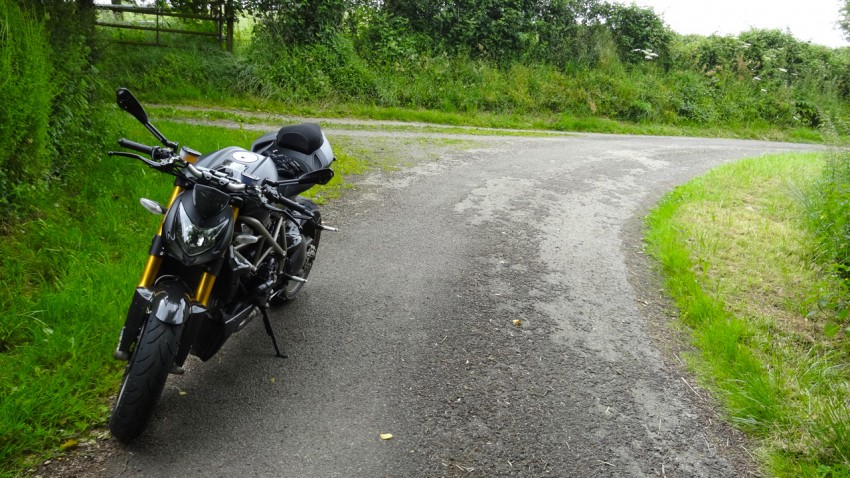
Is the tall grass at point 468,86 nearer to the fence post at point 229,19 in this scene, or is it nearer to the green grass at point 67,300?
the fence post at point 229,19

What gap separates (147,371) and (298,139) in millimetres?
2312

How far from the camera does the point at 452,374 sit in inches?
171

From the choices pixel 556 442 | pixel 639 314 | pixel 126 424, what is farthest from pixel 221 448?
pixel 639 314

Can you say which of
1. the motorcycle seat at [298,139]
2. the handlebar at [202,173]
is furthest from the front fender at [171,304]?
the motorcycle seat at [298,139]

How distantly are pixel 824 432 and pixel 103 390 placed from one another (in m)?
4.36

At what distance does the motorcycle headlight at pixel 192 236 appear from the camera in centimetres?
321

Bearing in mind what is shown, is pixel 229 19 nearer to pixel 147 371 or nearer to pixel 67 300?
pixel 67 300

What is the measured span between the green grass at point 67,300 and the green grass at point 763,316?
160 inches

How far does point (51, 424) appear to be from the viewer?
131 inches

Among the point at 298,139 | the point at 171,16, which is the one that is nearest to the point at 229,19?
the point at 171,16

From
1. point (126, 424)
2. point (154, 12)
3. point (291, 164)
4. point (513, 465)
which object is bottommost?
point (513, 465)

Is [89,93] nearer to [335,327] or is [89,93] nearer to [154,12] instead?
[335,327]

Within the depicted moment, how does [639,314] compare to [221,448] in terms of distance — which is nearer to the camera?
[221,448]

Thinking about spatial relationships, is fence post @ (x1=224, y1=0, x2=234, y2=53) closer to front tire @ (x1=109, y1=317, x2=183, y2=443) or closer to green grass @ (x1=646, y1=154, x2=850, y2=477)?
green grass @ (x1=646, y1=154, x2=850, y2=477)
